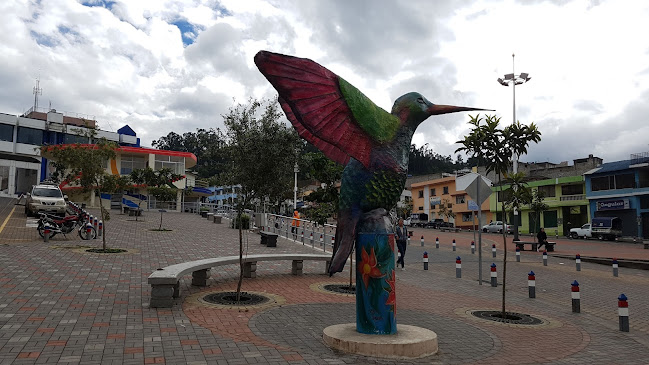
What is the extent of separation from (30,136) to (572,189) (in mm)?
58737

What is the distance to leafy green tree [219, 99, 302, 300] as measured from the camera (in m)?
8.14

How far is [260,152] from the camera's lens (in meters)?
8.16

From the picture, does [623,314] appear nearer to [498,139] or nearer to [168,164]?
[498,139]

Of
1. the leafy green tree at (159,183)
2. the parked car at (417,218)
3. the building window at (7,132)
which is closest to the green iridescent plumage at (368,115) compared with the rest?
the leafy green tree at (159,183)

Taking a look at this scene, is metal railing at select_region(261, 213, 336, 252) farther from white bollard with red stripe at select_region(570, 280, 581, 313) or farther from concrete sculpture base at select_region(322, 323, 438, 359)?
concrete sculpture base at select_region(322, 323, 438, 359)

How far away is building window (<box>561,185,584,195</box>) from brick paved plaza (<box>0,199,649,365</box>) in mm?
32500

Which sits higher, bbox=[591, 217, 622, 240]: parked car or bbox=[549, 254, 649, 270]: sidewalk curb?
bbox=[591, 217, 622, 240]: parked car

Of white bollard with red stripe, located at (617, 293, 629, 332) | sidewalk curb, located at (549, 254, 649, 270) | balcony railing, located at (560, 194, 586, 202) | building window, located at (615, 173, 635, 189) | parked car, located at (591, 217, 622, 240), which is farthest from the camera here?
balcony railing, located at (560, 194, 586, 202)

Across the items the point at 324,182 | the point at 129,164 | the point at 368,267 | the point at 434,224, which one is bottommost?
the point at 368,267

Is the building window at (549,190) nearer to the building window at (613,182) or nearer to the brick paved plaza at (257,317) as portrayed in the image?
the building window at (613,182)

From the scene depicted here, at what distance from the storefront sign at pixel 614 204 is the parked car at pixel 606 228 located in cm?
190

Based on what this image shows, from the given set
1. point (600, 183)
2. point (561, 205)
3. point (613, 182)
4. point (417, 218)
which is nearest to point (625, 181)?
point (613, 182)

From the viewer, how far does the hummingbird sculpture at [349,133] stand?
561 centimetres

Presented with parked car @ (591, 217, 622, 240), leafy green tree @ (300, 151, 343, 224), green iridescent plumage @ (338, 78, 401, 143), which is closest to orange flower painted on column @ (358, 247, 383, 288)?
green iridescent plumage @ (338, 78, 401, 143)
